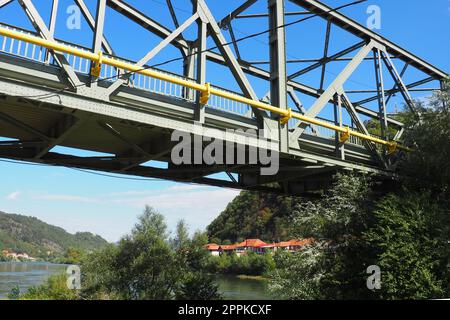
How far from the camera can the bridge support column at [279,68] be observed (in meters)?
14.4

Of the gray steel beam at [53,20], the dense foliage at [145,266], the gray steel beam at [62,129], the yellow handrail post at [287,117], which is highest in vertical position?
the gray steel beam at [53,20]

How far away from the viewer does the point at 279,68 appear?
576 inches

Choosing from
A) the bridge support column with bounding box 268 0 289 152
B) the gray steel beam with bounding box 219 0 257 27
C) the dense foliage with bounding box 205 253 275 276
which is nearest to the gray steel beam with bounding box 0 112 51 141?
the bridge support column with bounding box 268 0 289 152

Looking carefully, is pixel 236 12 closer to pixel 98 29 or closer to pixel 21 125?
pixel 98 29

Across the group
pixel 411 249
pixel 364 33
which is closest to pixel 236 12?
pixel 364 33

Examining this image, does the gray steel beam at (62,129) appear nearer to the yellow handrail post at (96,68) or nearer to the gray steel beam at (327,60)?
the yellow handrail post at (96,68)

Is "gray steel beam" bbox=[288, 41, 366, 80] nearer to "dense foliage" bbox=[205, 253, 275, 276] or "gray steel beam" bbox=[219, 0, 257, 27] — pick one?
"gray steel beam" bbox=[219, 0, 257, 27]

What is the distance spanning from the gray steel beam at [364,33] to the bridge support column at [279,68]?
1.88m

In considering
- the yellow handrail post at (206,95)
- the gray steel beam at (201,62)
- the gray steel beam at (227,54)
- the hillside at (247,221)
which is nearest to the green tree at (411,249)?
the gray steel beam at (227,54)

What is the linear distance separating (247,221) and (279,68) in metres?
132

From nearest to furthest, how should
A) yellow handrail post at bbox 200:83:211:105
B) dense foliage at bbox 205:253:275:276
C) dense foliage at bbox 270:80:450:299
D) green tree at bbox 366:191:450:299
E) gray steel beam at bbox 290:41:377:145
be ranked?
yellow handrail post at bbox 200:83:211:105, green tree at bbox 366:191:450:299, dense foliage at bbox 270:80:450:299, gray steel beam at bbox 290:41:377:145, dense foliage at bbox 205:253:275:276

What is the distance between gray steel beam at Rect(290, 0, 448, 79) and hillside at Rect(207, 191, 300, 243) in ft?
308

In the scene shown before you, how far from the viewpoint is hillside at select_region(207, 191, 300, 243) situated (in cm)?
13275
